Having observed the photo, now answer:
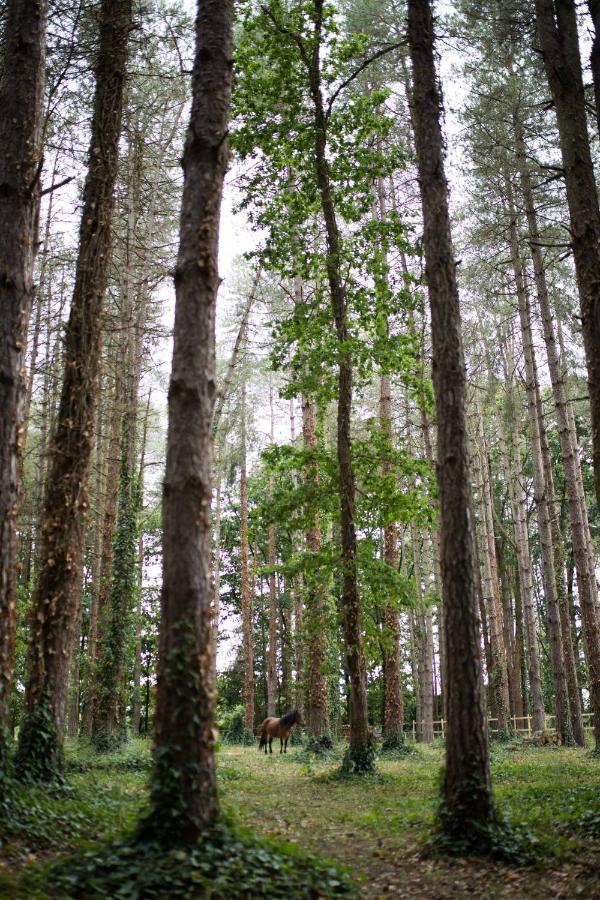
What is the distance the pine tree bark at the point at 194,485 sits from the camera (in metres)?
4.52

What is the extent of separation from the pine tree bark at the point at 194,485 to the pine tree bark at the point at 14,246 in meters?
1.49

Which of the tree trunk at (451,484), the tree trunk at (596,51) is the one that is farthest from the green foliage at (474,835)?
the tree trunk at (596,51)

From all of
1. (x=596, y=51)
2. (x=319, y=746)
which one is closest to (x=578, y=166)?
(x=596, y=51)

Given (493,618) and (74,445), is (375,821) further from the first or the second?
(493,618)

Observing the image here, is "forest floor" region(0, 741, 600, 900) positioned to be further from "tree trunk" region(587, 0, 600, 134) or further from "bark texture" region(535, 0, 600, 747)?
"tree trunk" region(587, 0, 600, 134)

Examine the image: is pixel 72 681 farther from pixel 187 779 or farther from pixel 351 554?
pixel 187 779

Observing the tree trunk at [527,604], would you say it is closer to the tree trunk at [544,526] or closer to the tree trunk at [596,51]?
the tree trunk at [544,526]

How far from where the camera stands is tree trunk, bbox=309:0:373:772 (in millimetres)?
10883

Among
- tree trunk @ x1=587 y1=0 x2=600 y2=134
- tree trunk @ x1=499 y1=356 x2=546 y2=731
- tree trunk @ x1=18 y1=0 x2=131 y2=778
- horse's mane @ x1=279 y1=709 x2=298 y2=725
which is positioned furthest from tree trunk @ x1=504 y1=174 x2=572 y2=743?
tree trunk @ x1=18 y1=0 x2=131 y2=778

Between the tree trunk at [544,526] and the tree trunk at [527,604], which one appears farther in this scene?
the tree trunk at [527,604]

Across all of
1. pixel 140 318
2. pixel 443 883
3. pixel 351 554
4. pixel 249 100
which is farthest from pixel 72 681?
pixel 443 883

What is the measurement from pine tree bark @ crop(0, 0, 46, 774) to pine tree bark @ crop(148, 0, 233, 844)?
1488 millimetres

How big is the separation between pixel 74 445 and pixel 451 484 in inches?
167

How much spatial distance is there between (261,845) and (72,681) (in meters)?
17.2
